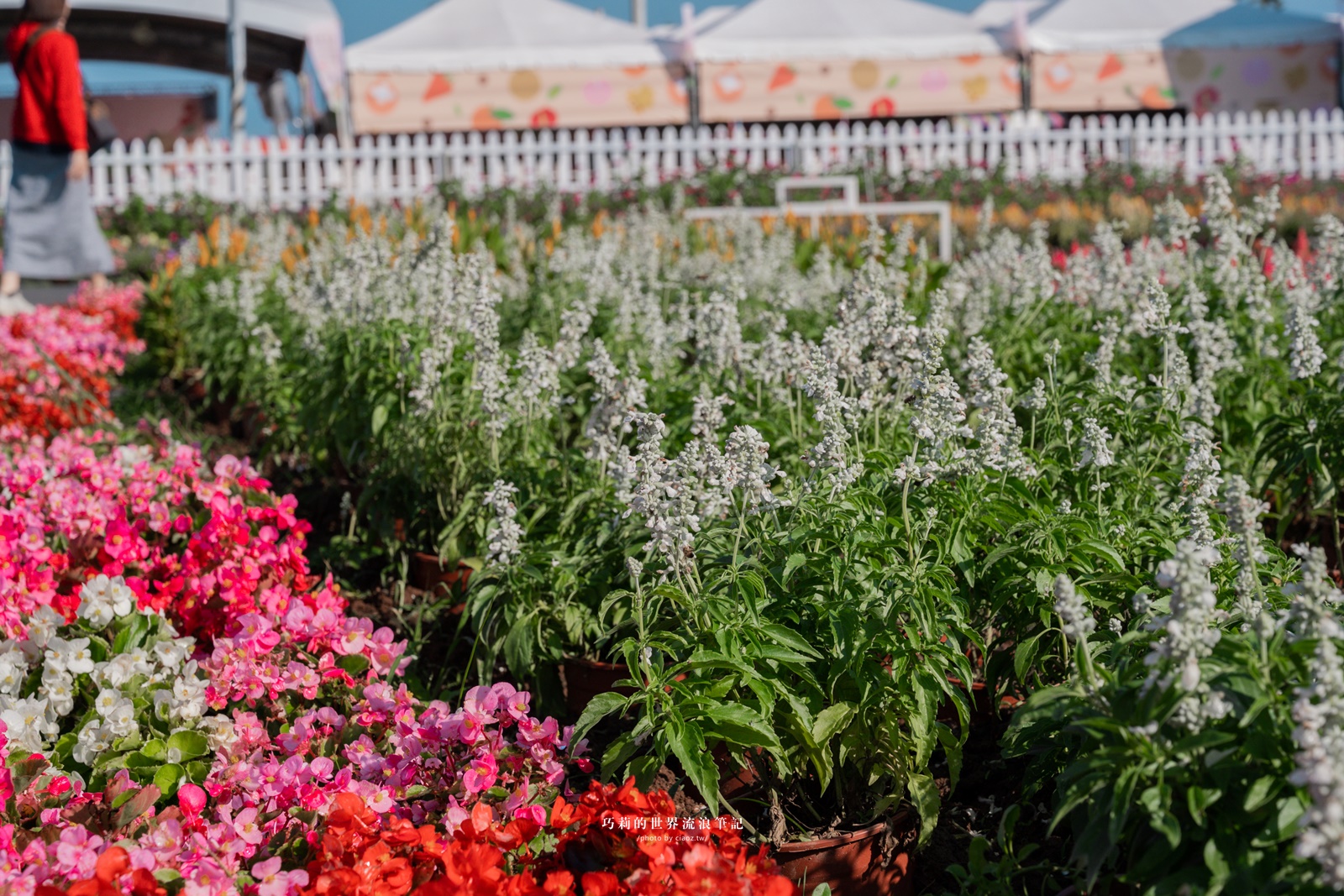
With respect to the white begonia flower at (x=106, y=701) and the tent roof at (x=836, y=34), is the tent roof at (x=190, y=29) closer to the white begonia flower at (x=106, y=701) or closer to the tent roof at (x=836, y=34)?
the tent roof at (x=836, y=34)

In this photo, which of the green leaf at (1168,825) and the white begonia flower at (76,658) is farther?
the white begonia flower at (76,658)

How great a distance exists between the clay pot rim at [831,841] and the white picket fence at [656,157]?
15074mm

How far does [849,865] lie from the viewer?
91.7 inches

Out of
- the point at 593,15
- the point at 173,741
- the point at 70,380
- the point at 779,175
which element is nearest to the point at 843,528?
the point at 173,741

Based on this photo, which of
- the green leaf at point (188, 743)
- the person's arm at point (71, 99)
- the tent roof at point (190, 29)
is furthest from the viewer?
the tent roof at point (190, 29)

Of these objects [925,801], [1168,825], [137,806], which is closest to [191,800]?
[137,806]

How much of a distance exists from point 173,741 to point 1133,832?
6.15 ft

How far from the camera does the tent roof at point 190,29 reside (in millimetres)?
20453

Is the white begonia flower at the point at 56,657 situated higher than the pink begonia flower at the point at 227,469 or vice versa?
the pink begonia flower at the point at 227,469

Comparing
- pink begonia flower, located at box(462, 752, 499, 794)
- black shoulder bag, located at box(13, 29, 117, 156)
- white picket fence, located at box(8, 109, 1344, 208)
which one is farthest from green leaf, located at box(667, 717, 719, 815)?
white picket fence, located at box(8, 109, 1344, 208)

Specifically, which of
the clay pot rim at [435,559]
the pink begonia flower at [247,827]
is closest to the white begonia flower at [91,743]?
the pink begonia flower at [247,827]

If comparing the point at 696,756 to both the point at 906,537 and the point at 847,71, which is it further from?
the point at 847,71

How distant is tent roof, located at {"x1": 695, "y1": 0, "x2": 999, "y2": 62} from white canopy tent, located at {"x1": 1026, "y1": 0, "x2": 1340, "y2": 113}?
4.42 ft

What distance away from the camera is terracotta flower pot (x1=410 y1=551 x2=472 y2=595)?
364 centimetres
